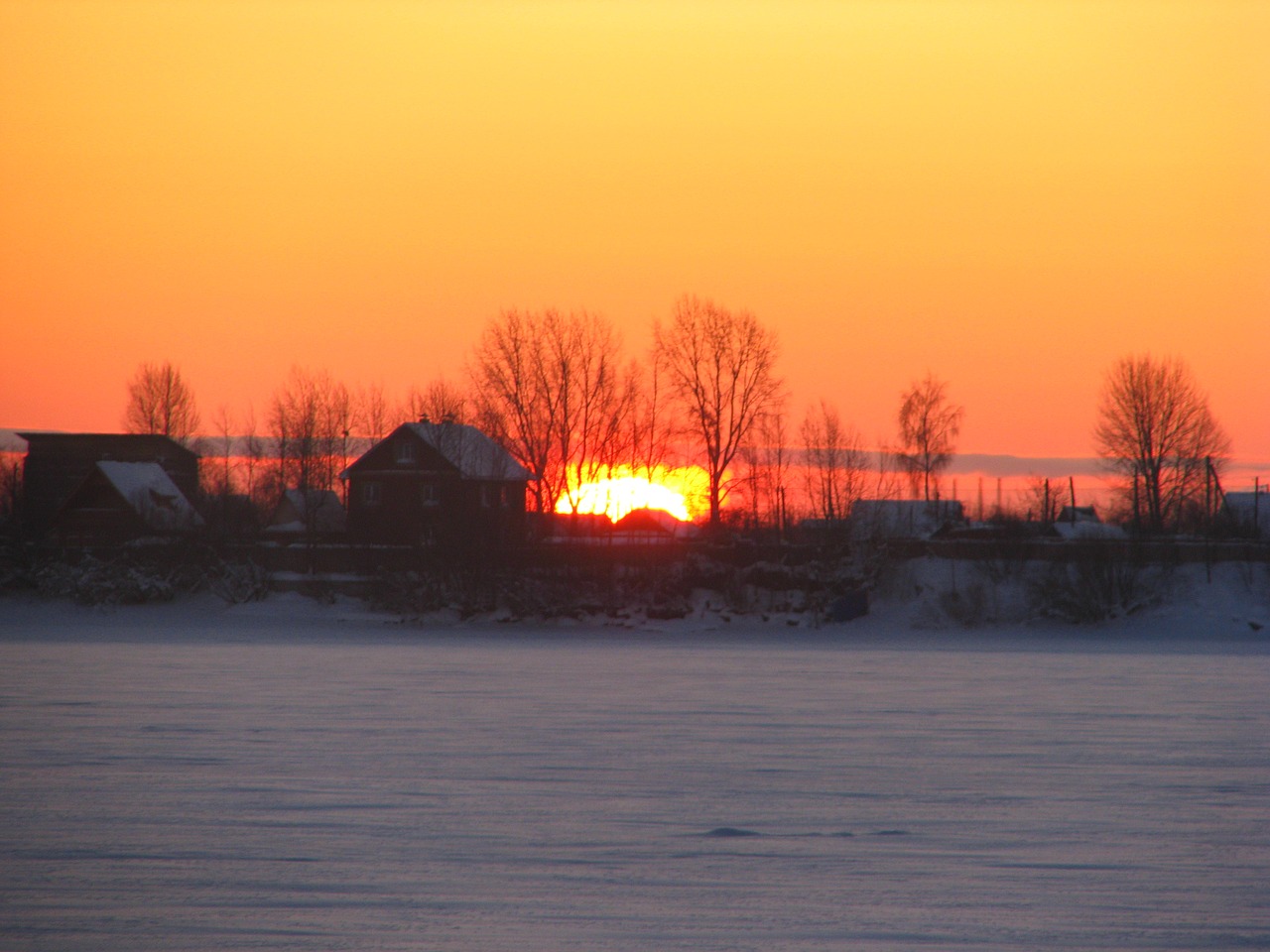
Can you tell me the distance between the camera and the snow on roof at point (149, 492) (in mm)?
56219

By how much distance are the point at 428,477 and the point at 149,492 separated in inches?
520

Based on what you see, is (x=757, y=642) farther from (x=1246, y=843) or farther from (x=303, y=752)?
(x=1246, y=843)

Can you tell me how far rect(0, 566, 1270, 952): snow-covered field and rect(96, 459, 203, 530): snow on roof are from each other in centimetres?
3595

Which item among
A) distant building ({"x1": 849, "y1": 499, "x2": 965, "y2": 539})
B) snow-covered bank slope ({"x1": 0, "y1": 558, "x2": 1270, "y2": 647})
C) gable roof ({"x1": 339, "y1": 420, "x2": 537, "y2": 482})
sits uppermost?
gable roof ({"x1": 339, "y1": 420, "x2": 537, "y2": 482})

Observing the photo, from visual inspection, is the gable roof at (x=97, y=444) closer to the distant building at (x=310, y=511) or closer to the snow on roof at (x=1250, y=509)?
the distant building at (x=310, y=511)

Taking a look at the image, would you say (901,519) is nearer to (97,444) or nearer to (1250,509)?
(1250,509)

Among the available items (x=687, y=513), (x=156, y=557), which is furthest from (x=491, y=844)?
(x=687, y=513)

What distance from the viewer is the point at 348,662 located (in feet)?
82.4

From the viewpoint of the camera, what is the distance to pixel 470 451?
191ft

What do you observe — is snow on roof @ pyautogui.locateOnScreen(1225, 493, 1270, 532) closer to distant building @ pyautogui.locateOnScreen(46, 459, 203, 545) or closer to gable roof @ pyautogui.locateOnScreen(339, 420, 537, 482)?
gable roof @ pyautogui.locateOnScreen(339, 420, 537, 482)

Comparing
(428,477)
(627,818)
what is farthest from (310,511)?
(627,818)

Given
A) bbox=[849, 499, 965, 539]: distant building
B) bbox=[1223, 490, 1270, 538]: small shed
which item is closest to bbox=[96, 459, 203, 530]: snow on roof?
bbox=[849, 499, 965, 539]: distant building

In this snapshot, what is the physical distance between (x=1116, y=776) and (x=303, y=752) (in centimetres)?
755

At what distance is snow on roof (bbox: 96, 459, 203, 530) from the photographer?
2213 inches
